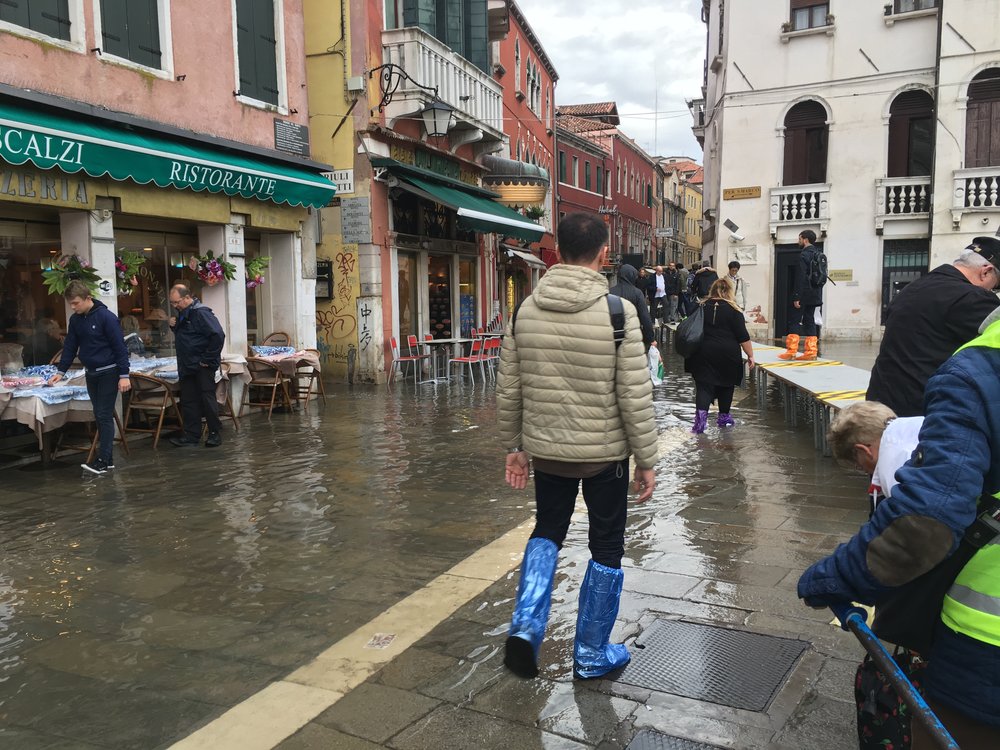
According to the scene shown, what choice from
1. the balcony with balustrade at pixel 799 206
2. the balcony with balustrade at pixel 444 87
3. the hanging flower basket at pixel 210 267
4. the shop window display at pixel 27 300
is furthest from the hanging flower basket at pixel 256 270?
the balcony with balustrade at pixel 799 206

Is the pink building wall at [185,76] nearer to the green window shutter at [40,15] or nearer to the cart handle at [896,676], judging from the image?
the green window shutter at [40,15]

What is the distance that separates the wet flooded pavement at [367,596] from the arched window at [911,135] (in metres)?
16.3

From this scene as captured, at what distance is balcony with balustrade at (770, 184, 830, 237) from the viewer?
21641 millimetres

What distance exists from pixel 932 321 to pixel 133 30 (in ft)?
29.7

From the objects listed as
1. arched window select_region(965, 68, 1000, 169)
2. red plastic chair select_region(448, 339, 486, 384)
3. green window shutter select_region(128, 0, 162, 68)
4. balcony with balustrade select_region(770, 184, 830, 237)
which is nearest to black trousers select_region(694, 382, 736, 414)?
red plastic chair select_region(448, 339, 486, 384)

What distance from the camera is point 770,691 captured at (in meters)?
3.25

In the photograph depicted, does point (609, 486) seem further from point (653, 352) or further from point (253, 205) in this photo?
point (253, 205)

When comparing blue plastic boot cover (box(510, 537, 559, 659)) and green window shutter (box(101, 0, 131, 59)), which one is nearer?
blue plastic boot cover (box(510, 537, 559, 659))

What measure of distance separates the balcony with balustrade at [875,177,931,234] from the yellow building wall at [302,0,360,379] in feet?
44.2

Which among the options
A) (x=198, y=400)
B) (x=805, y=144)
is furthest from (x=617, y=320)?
(x=805, y=144)

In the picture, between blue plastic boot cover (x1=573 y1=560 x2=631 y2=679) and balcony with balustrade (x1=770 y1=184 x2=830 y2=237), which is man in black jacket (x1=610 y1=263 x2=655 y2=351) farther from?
balcony with balustrade (x1=770 y1=184 x2=830 y2=237)

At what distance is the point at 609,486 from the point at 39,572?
3603mm

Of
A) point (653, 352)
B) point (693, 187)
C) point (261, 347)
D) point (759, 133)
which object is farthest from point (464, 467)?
point (693, 187)

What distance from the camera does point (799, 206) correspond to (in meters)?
22.0
